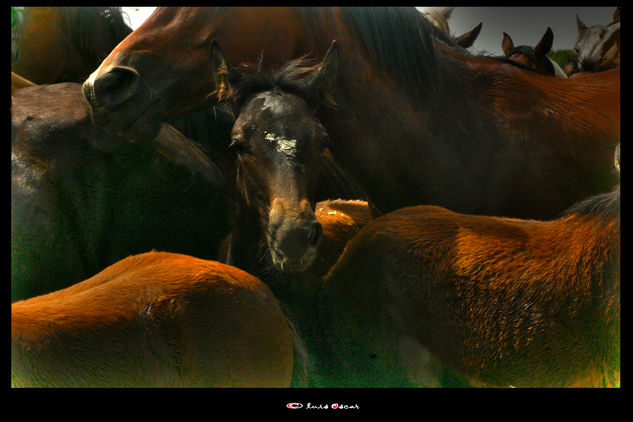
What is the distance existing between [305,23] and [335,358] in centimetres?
70

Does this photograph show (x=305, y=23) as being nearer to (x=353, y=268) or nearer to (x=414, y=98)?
(x=414, y=98)

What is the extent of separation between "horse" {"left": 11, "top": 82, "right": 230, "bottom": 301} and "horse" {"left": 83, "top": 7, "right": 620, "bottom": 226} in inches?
3.1

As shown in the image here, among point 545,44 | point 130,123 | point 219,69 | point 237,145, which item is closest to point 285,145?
point 237,145

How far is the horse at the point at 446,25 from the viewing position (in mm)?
1438

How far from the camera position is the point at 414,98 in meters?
1.47

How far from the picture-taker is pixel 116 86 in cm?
127

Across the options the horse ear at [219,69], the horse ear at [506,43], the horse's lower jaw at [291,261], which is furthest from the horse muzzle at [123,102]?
the horse ear at [506,43]

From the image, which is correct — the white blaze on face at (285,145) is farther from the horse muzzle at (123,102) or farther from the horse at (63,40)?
the horse at (63,40)

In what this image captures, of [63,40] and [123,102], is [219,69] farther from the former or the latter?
[63,40]

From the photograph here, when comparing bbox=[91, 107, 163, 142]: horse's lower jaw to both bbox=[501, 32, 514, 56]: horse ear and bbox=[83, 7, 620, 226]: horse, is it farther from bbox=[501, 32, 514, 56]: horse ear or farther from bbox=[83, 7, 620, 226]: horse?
bbox=[501, 32, 514, 56]: horse ear

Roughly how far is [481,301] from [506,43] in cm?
62

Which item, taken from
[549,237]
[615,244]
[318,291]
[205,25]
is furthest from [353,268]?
[205,25]

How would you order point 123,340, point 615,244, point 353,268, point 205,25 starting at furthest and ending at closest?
point 205,25 < point 353,268 < point 615,244 < point 123,340

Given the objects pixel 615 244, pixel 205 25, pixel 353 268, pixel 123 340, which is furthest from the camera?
pixel 205 25
